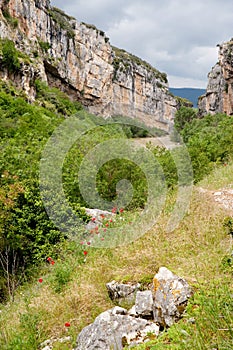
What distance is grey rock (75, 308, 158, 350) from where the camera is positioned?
3.46m

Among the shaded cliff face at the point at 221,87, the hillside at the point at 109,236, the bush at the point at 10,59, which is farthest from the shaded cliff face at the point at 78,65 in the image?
the hillside at the point at 109,236

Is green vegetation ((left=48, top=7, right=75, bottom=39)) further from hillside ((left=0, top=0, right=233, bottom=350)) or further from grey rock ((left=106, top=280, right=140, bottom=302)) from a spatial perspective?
grey rock ((left=106, top=280, right=140, bottom=302))

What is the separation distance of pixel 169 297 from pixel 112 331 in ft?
2.32

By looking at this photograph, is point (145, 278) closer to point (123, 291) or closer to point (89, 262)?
point (123, 291)

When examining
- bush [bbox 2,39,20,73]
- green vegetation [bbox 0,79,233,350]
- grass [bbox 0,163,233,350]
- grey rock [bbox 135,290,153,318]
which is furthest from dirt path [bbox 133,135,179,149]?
bush [bbox 2,39,20,73]

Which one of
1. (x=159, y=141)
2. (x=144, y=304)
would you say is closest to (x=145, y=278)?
(x=144, y=304)

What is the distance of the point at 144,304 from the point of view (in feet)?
12.6

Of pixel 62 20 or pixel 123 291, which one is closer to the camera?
pixel 123 291

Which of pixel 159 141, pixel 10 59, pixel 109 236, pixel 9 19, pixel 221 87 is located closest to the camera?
pixel 109 236

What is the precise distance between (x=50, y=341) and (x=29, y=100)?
113 feet

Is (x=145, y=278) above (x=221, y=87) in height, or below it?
below

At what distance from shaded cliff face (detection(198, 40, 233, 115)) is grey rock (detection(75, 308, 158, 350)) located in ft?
176

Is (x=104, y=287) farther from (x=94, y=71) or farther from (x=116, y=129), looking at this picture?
(x=94, y=71)

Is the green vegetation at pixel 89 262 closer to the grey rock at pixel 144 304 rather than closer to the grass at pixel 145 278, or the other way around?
the grass at pixel 145 278
